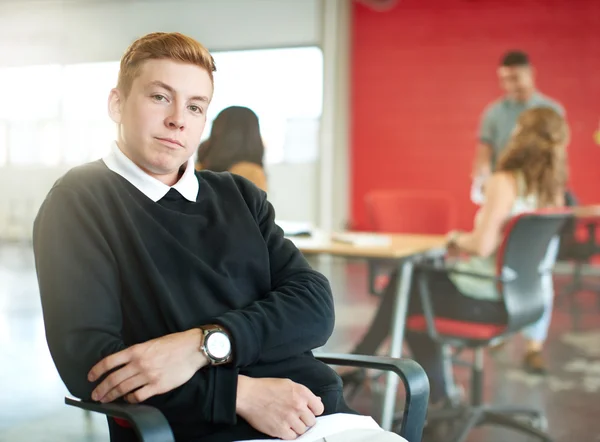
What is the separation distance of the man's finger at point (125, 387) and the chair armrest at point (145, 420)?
0.09 feet

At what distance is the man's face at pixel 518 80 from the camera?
4.60 metres

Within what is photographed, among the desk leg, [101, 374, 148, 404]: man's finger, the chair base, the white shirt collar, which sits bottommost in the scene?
the chair base

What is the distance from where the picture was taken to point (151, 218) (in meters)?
1.22

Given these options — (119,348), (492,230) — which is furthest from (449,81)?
(119,348)

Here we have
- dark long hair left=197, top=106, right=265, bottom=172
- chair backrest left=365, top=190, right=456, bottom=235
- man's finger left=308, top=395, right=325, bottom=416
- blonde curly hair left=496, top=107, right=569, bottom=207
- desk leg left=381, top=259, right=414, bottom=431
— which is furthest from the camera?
chair backrest left=365, top=190, right=456, bottom=235

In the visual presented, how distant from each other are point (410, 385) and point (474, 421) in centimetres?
154

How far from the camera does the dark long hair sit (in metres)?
2.29

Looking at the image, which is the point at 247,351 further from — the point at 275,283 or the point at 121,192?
the point at 121,192

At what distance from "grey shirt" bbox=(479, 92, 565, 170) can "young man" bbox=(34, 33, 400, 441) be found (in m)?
3.88

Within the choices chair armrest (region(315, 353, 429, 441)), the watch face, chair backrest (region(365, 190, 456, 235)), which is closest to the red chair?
chair backrest (region(365, 190, 456, 235))

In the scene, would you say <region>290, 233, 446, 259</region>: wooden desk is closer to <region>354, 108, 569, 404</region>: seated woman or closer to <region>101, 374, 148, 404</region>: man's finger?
<region>354, 108, 569, 404</region>: seated woman

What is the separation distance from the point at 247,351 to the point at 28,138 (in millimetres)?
1917

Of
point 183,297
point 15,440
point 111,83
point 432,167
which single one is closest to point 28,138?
point 15,440

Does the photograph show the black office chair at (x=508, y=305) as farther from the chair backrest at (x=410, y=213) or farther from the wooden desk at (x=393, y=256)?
the chair backrest at (x=410, y=213)
